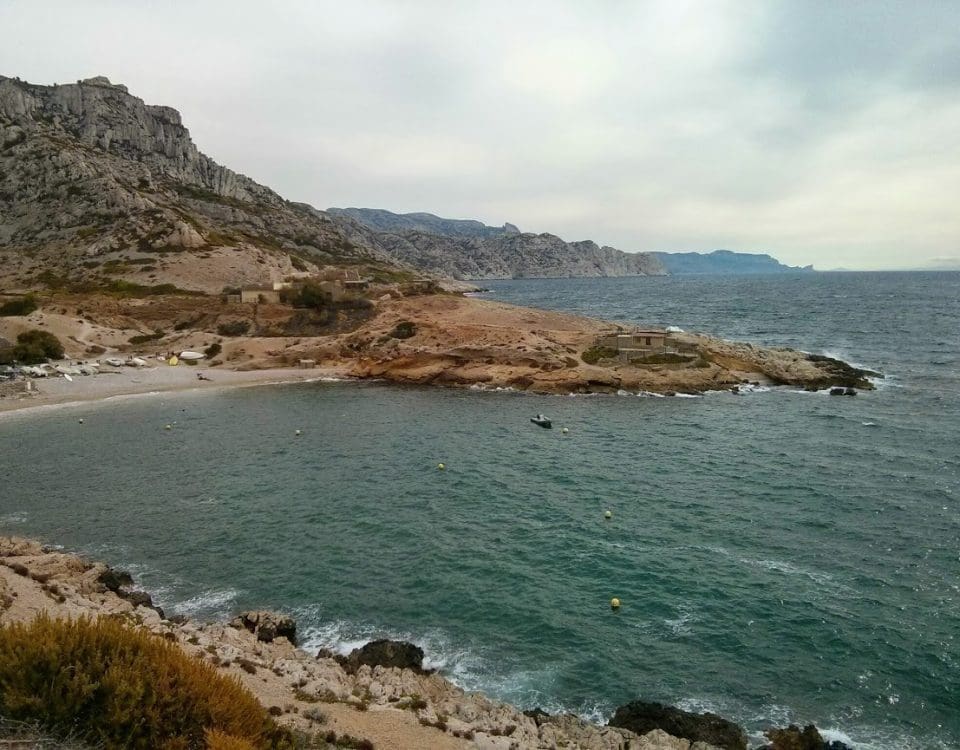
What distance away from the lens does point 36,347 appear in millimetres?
63875

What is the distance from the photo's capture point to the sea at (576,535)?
17375mm

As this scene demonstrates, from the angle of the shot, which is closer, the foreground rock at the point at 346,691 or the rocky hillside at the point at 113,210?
the foreground rock at the point at 346,691

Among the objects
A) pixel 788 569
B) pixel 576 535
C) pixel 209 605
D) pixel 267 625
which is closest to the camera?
pixel 267 625

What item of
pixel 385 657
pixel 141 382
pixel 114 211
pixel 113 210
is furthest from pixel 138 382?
pixel 113 210

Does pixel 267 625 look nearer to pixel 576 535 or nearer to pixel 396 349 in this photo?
pixel 576 535

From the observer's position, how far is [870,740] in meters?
14.8

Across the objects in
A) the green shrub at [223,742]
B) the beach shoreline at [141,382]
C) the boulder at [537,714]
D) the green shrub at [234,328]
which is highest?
the green shrub at [234,328]

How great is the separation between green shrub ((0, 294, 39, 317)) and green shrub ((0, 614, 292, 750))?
76167 millimetres

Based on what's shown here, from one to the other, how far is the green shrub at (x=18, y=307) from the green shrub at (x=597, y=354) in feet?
208

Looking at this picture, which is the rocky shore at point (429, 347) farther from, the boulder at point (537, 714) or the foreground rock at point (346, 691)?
the boulder at point (537, 714)

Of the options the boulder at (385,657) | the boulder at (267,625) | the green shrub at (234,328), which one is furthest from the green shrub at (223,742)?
the green shrub at (234,328)

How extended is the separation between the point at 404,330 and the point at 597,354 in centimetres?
2262

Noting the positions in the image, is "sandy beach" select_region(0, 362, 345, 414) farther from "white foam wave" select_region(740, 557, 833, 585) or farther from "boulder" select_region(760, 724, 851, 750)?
"boulder" select_region(760, 724, 851, 750)

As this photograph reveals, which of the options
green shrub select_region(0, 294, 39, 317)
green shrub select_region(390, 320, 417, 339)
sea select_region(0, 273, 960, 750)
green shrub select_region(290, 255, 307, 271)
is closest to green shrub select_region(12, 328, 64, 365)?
green shrub select_region(0, 294, 39, 317)
